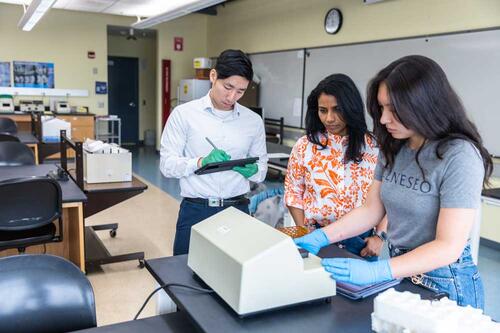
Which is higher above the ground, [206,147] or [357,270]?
[206,147]

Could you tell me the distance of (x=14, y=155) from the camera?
11.5ft

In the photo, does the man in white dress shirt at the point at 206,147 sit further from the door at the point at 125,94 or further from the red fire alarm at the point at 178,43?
the door at the point at 125,94

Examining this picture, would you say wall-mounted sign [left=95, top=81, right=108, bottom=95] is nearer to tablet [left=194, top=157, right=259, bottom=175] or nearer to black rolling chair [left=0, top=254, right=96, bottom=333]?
tablet [left=194, top=157, right=259, bottom=175]

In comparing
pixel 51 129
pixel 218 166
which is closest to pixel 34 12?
pixel 51 129

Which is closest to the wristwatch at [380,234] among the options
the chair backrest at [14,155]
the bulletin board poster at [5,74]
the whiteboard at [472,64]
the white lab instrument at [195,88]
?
the whiteboard at [472,64]

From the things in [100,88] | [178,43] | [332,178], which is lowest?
[332,178]

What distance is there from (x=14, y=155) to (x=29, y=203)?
4.10 feet

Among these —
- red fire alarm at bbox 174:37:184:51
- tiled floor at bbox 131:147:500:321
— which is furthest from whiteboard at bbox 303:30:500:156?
red fire alarm at bbox 174:37:184:51

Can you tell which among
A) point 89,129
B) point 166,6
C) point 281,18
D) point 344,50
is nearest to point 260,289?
point 344,50

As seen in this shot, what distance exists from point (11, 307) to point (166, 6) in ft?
20.8

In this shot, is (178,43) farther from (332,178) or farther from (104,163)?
(332,178)

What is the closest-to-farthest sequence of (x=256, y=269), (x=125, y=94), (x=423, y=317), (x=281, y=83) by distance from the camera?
(x=423, y=317) → (x=256, y=269) → (x=281, y=83) → (x=125, y=94)

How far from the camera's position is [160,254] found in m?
3.53

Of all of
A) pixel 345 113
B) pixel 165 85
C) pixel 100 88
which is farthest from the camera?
pixel 165 85
